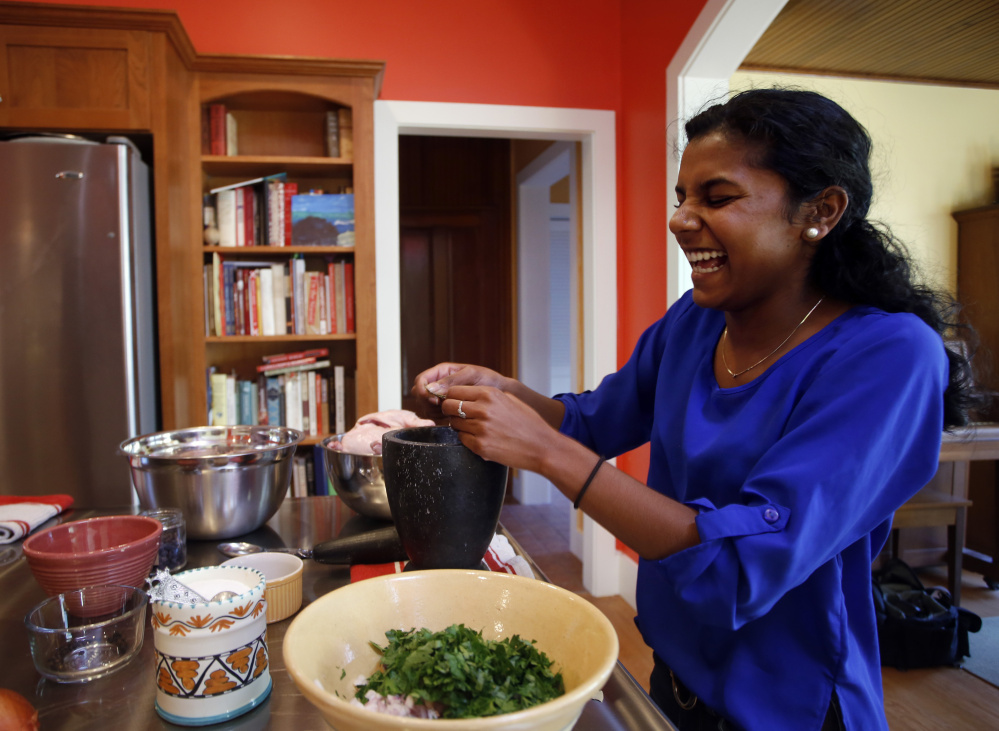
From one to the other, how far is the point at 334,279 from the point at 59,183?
1065 mm

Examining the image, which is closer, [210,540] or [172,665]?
[172,665]

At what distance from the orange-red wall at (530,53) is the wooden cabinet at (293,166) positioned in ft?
0.83

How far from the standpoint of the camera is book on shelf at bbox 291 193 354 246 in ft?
9.60

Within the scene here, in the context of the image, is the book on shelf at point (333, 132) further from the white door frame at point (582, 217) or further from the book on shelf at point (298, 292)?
the book on shelf at point (298, 292)

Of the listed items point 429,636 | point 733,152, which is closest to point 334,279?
point 733,152

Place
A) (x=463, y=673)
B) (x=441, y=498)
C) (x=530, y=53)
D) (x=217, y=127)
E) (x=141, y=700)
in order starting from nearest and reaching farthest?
(x=463, y=673), (x=141, y=700), (x=441, y=498), (x=217, y=127), (x=530, y=53)

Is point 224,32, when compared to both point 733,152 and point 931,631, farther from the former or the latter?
point 931,631

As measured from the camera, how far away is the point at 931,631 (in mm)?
2498

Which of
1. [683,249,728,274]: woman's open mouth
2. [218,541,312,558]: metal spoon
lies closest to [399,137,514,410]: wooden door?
[218,541,312,558]: metal spoon

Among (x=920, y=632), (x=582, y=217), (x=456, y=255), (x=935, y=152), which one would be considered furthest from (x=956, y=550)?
(x=456, y=255)

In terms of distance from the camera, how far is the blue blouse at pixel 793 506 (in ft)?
2.28

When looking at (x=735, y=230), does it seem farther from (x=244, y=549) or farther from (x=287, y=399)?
(x=287, y=399)

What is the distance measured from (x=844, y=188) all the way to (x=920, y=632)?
7.75 feet

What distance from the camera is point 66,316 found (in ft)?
7.64
